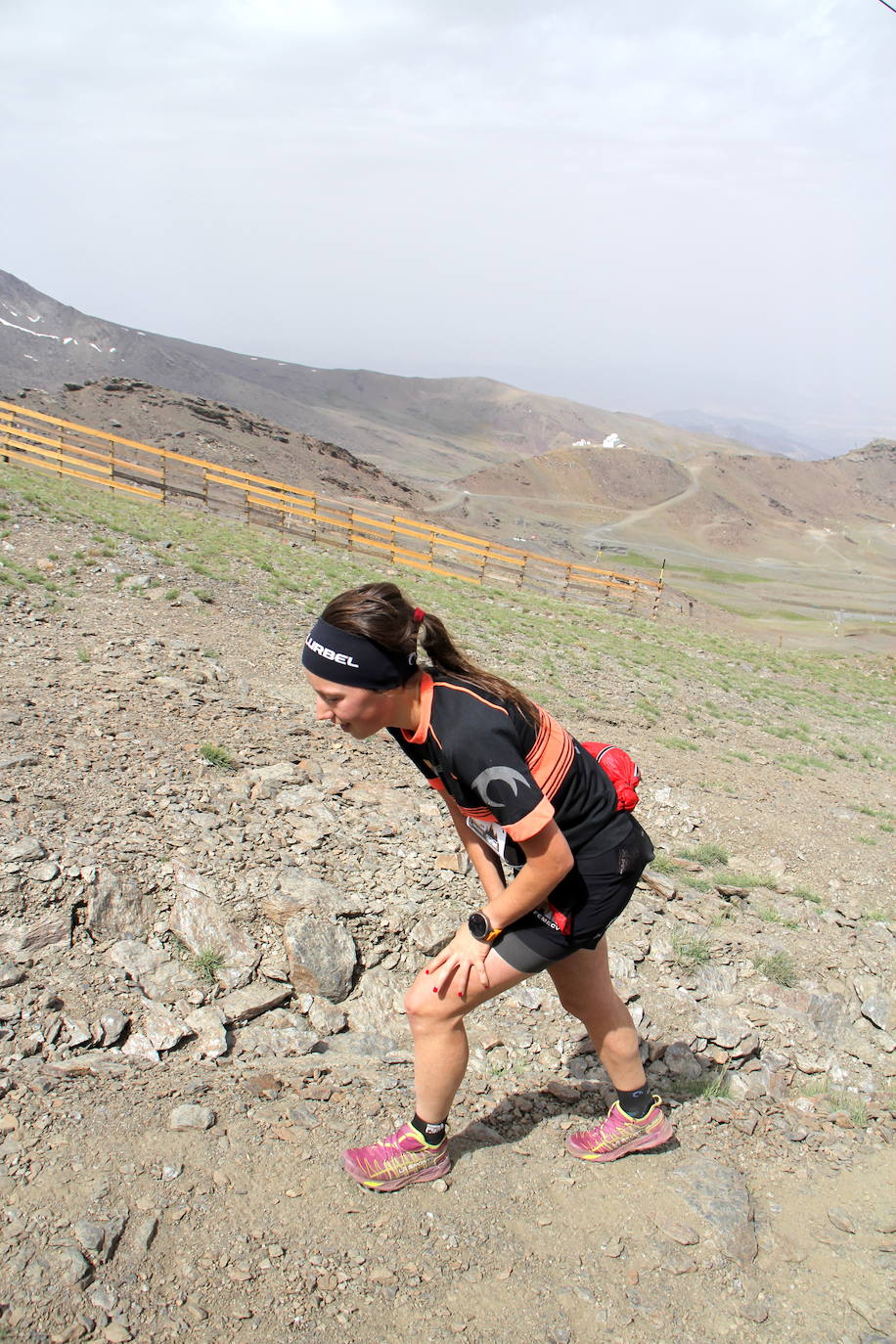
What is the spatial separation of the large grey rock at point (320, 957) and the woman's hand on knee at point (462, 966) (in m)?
1.44

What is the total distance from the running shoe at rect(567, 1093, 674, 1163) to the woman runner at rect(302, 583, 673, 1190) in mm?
481

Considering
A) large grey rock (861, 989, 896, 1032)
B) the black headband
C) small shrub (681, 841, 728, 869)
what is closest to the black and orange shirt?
the black headband

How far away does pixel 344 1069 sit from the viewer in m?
3.20

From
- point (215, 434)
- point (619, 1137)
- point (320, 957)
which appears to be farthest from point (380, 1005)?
point (215, 434)

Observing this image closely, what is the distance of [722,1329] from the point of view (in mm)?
2301

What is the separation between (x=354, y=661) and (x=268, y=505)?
20294 millimetres

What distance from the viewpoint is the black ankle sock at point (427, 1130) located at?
2598 mm

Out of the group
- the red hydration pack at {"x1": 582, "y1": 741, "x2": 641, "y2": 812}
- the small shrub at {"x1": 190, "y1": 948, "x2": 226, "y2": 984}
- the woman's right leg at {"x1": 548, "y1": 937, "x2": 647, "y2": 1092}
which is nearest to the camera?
the red hydration pack at {"x1": 582, "y1": 741, "x2": 641, "y2": 812}

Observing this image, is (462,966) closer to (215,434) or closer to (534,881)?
(534,881)

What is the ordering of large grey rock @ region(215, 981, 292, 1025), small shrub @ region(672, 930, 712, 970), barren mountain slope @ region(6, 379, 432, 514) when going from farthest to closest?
barren mountain slope @ region(6, 379, 432, 514) < small shrub @ region(672, 930, 712, 970) < large grey rock @ region(215, 981, 292, 1025)

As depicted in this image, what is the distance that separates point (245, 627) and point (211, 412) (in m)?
37.8

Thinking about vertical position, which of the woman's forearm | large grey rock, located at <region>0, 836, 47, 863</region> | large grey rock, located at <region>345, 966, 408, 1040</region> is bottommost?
large grey rock, located at <region>345, 966, 408, 1040</region>

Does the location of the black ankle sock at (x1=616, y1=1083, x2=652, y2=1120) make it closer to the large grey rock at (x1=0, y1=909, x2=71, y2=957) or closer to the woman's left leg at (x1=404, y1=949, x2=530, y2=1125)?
the woman's left leg at (x1=404, y1=949, x2=530, y2=1125)

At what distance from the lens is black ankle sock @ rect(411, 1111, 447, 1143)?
8.52 ft
